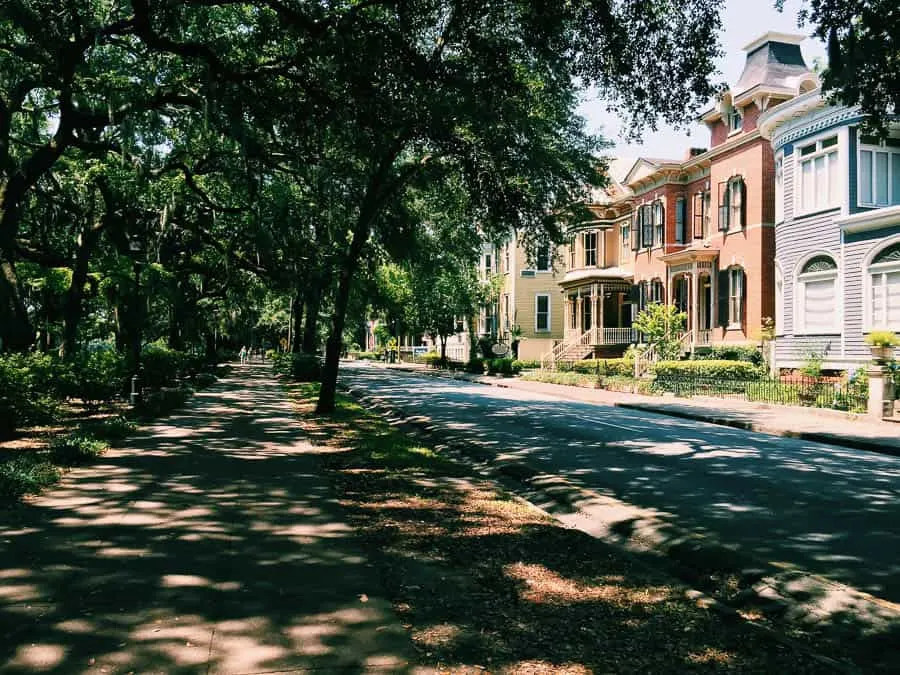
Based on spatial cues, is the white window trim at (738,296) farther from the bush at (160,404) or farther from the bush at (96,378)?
the bush at (96,378)

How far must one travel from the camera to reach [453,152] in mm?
16188

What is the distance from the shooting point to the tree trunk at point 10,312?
14.5 metres

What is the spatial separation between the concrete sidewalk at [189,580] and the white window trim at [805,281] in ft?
Result: 75.3

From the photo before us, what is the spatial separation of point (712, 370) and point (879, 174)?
9.37 metres

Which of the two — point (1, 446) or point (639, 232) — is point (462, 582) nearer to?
point (1, 446)

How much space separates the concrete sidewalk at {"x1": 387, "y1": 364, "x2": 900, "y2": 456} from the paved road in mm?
775

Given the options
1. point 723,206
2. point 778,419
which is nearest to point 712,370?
point 723,206

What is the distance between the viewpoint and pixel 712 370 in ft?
98.2

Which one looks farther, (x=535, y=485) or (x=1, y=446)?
(x=1, y=446)

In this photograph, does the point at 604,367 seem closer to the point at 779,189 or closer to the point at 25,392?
the point at 779,189

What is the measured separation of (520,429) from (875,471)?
7.13 meters

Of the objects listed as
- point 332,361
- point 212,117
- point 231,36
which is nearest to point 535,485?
point 212,117

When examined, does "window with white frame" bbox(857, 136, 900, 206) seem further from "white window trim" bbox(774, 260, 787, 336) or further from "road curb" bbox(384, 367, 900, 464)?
"road curb" bbox(384, 367, 900, 464)

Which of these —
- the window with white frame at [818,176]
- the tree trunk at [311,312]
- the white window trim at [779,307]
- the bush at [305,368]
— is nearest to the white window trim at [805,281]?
the white window trim at [779,307]
